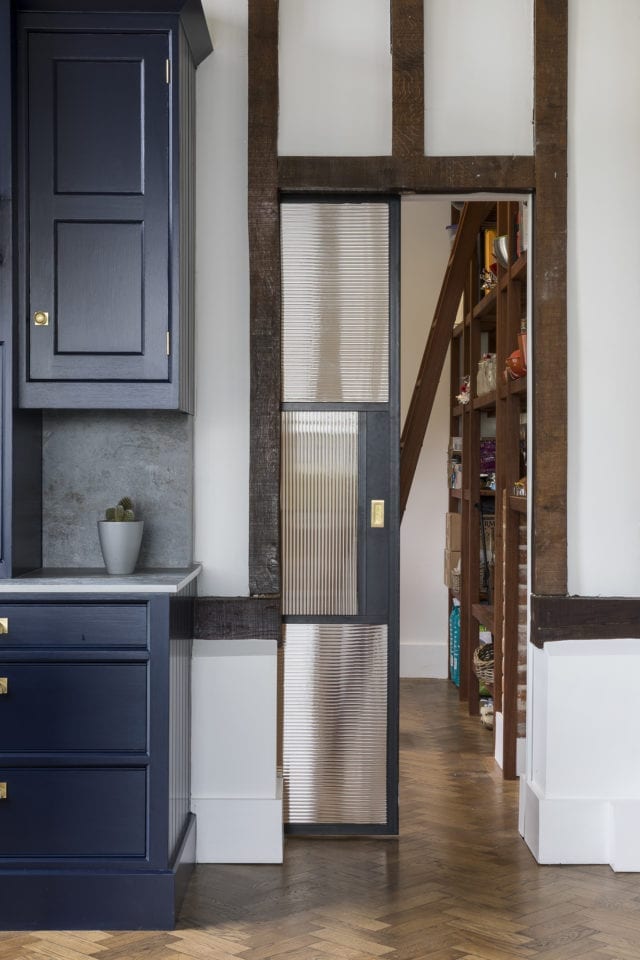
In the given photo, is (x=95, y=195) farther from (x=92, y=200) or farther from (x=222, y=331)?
(x=222, y=331)

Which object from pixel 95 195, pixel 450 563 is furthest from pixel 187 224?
pixel 450 563

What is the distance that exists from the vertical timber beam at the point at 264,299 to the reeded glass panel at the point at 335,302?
0.23 feet

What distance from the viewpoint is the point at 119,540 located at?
330 centimetres

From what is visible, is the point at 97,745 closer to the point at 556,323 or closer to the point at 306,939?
the point at 306,939

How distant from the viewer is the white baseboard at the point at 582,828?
353 cm

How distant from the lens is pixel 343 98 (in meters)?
3.65

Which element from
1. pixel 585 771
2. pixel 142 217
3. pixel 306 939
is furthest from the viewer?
pixel 585 771

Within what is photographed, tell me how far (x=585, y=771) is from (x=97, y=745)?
5.39 feet

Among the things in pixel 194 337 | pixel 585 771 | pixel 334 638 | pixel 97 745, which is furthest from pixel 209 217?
pixel 585 771

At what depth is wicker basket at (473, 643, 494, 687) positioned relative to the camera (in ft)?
16.8

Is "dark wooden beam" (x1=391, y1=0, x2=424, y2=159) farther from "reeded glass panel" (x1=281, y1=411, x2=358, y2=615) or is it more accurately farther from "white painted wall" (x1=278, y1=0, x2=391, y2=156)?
"reeded glass panel" (x1=281, y1=411, x2=358, y2=615)

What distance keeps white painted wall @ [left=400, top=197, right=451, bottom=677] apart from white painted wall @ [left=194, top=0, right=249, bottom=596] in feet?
9.99

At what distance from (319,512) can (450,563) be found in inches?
105

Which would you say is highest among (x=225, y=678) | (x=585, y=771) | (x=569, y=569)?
(x=569, y=569)
